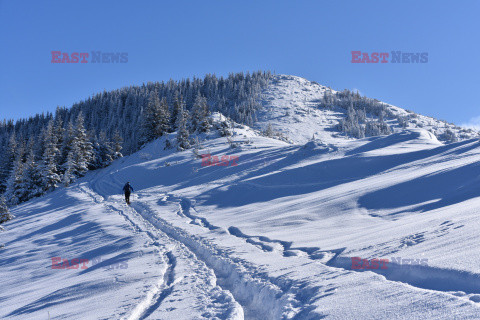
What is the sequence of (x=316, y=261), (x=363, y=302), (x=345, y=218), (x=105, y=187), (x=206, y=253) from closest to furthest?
(x=363, y=302), (x=316, y=261), (x=206, y=253), (x=345, y=218), (x=105, y=187)

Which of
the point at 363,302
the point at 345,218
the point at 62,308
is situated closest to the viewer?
the point at 363,302

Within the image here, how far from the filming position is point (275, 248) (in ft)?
30.8

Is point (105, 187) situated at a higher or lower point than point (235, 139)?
lower

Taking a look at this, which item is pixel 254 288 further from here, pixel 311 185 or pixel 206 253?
pixel 311 185

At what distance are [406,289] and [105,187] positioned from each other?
3019cm

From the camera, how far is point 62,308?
6.32 metres

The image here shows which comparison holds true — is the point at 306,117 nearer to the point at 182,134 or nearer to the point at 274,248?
the point at 182,134

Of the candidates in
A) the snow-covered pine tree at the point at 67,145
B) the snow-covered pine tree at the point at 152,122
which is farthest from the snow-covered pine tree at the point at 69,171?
the snow-covered pine tree at the point at 152,122

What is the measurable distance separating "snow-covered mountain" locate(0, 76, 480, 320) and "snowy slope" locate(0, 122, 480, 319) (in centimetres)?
4

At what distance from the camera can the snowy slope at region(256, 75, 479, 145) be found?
266 feet

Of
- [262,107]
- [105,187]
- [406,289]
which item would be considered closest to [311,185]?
[406,289]

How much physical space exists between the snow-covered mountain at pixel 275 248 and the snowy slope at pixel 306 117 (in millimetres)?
48923

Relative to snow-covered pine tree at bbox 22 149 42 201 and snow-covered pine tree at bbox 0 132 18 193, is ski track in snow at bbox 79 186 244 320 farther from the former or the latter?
snow-covered pine tree at bbox 0 132 18 193

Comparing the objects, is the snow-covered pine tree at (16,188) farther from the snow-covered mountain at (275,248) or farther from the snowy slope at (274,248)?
the snowy slope at (274,248)
